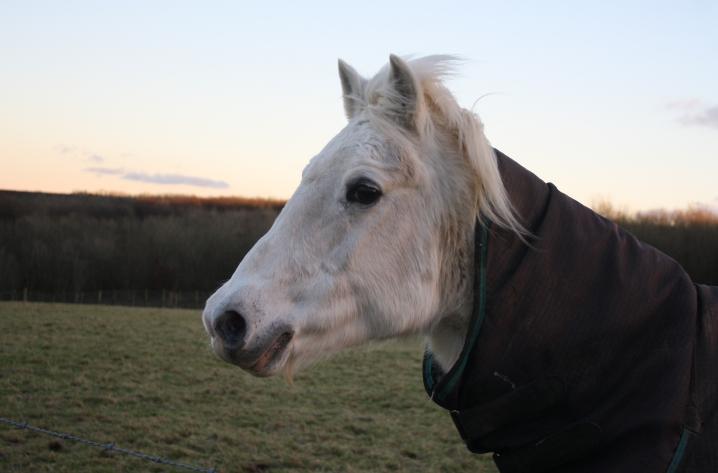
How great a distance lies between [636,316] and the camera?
195cm

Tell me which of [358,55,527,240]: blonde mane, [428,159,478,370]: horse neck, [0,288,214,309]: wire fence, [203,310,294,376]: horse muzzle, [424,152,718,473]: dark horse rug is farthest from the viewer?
[0,288,214,309]: wire fence

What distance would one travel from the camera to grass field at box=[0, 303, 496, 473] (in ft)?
20.8

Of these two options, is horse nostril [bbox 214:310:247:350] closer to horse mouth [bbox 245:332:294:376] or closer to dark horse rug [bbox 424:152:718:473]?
horse mouth [bbox 245:332:294:376]

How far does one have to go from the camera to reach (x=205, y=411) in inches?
318

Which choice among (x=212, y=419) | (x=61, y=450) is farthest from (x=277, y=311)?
(x=212, y=419)

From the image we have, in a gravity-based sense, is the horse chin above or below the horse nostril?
below

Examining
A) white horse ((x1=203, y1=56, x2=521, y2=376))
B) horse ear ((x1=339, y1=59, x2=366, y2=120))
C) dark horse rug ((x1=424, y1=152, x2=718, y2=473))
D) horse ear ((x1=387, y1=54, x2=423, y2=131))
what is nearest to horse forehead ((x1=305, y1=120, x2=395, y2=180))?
white horse ((x1=203, y1=56, x2=521, y2=376))

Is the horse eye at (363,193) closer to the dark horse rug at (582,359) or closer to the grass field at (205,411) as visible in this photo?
the dark horse rug at (582,359)

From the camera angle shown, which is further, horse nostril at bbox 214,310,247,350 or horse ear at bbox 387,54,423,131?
horse ear at bbox 387,54,423,131

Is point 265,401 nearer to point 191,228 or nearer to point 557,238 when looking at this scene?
point 557,238

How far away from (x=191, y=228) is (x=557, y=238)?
28566mm

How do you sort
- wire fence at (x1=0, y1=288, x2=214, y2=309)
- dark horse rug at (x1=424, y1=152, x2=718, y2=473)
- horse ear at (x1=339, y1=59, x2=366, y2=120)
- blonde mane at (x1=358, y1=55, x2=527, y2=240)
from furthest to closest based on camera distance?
wire fence at (x1=0, y1=288, x2=214, y2=309), horse ear at (x1=339, y1=59, x2=366, y2=120), blonde mane at (x1=358, y1=55, x2=527, y2=240), dark horse rug at (x1=424, y1=152, x2=718, y2=473)

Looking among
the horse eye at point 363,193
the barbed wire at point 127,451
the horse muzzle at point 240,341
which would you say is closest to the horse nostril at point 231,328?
the horse muzzle at point 240,341

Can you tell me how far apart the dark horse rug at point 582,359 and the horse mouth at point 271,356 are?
1.62 ft
